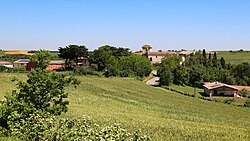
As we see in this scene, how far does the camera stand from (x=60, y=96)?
53.7 feet

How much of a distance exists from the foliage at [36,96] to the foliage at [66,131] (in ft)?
4.86

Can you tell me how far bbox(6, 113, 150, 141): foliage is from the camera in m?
8.16

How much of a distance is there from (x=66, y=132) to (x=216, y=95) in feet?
233

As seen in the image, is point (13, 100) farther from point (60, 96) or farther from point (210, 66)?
point (210, 66)

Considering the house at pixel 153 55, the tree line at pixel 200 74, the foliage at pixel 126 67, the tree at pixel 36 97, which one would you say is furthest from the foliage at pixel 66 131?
the house at pixel 153 55

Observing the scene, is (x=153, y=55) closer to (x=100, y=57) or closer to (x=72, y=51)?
(x=100, y=57)

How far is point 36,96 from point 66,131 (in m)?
5.76

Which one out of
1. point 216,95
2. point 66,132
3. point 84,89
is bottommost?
point 216,95

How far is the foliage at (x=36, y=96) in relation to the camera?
14.3m

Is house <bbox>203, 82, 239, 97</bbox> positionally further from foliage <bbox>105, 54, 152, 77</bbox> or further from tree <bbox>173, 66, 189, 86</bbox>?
foliage <bbox>105, 54, 152, 77</bbox>

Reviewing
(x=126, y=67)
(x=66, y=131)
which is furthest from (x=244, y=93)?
(x=66, y=131)

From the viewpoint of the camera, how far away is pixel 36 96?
50.0 ft

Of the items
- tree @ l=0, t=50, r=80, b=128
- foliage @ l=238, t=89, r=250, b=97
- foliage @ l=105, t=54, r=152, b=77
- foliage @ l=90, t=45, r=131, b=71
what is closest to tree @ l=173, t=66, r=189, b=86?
foliage @ l=105, t=54, r=152, b=77

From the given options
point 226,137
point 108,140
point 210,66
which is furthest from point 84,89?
point 210,66
